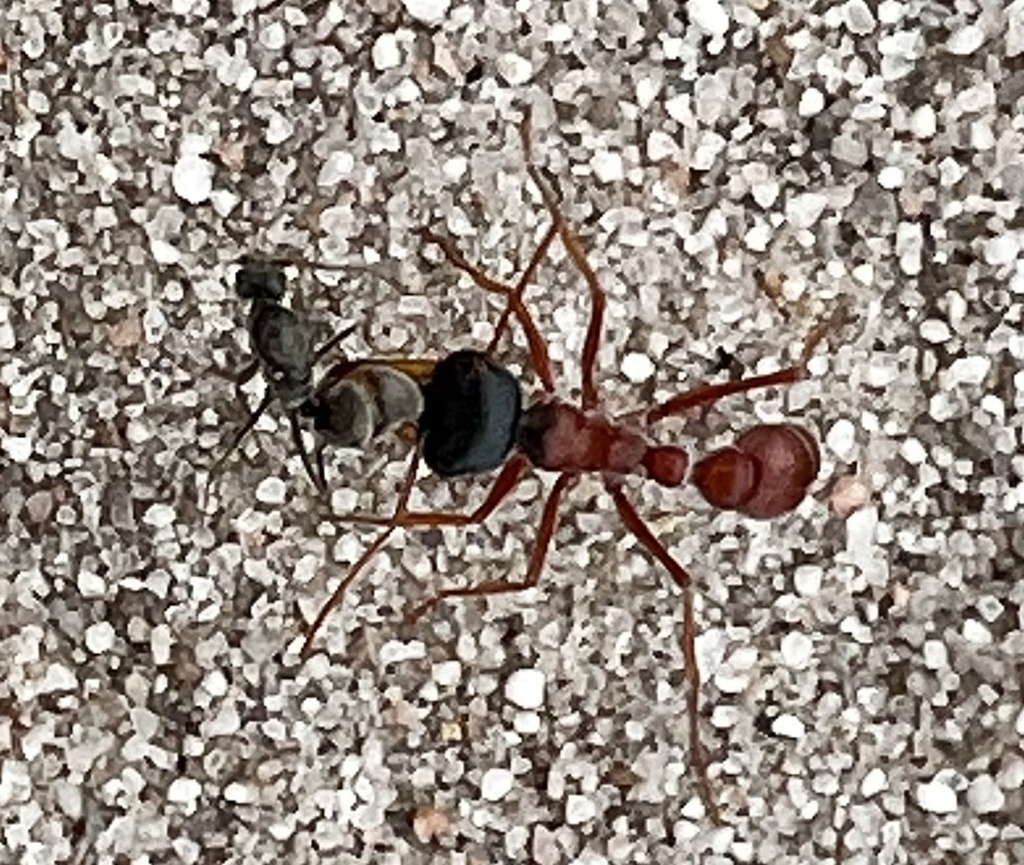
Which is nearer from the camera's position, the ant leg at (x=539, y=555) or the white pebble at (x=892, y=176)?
the ant leg at (x=539, y=555)

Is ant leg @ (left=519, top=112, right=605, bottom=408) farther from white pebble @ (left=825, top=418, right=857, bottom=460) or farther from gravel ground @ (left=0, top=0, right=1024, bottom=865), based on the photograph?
white pebble @ (left=825, top=418, right=857, bottom=460)

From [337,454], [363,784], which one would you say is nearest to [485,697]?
[363,784]

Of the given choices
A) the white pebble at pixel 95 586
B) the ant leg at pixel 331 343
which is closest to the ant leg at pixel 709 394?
the ant leg at pixel 331 343

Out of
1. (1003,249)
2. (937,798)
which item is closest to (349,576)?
(937,798)

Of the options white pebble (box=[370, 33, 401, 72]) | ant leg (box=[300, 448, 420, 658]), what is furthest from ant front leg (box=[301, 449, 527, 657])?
white pebble (box=[370, 33, 401, 72])

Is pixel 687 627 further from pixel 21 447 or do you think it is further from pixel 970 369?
pixel 21 447

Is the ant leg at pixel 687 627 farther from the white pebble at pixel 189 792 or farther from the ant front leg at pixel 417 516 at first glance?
the white pebble at pixel 189 792
